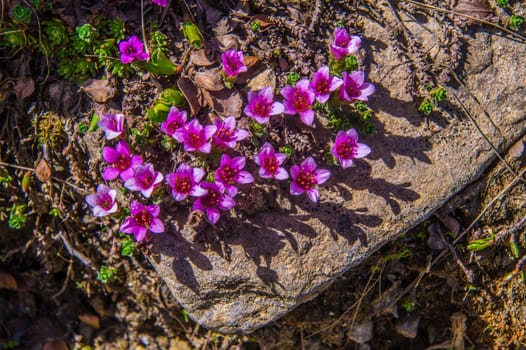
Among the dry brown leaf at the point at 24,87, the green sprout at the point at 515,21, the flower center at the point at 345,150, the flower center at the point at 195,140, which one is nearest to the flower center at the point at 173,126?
the flower center at the point at 195,140

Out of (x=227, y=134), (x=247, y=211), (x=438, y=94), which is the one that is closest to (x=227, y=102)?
(x=227, y=134)

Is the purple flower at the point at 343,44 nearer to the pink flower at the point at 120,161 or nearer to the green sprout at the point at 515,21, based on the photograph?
the green sprout at the point at 515,21

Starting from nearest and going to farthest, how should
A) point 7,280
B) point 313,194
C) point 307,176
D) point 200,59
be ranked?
1. point 313,194
2. point 307,176
3. point 200,59
4. point 7,280

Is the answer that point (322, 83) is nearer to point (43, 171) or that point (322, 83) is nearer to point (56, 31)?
point (56, 31)

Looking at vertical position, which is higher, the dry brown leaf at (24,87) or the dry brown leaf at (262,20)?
the dry brown leaf at (262,20)

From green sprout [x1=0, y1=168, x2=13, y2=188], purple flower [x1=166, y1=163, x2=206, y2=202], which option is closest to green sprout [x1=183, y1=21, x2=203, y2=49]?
purple flower [x1=166, y1=163, x2=206, y2=202]

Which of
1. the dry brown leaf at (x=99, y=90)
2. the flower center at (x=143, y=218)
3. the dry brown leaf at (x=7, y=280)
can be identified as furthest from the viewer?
the dry brown leaf at (x=7, y=280)
